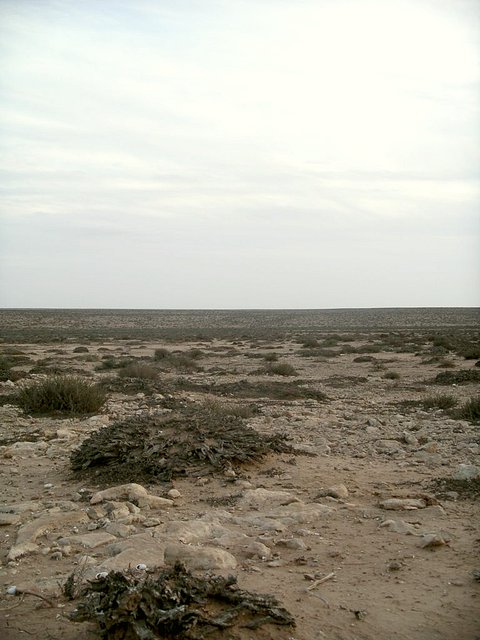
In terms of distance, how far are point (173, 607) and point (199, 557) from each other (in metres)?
1.02

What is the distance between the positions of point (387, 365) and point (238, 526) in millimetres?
18279

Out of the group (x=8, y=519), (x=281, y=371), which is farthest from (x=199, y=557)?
(x=281, y=371)

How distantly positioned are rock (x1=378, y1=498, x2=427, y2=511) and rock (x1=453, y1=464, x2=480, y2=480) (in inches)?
36.6

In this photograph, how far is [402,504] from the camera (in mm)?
5602

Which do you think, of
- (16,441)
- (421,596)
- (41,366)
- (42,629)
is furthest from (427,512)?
(41,366)

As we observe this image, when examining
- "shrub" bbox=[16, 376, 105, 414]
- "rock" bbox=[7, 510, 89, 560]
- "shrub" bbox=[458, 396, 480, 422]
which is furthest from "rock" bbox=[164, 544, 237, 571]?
"shrub" bbox=[458, 396, 480, 422]

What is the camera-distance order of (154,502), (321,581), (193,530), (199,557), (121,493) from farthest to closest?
(121,493) → (154,502) → (193,530) → (199,557) → (321,581)

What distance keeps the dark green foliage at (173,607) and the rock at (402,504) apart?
2.33 m

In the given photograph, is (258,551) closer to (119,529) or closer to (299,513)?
(299,513)

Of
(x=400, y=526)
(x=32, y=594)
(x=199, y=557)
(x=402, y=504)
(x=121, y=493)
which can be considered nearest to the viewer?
(x=32, y=594)

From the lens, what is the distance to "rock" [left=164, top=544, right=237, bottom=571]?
4.17 meters

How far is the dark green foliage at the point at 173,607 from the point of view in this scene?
3.12 meters

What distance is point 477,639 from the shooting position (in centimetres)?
337

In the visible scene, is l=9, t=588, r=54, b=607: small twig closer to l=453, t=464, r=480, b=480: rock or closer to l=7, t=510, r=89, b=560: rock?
l=7, t=510, r=89, b=560: rock
